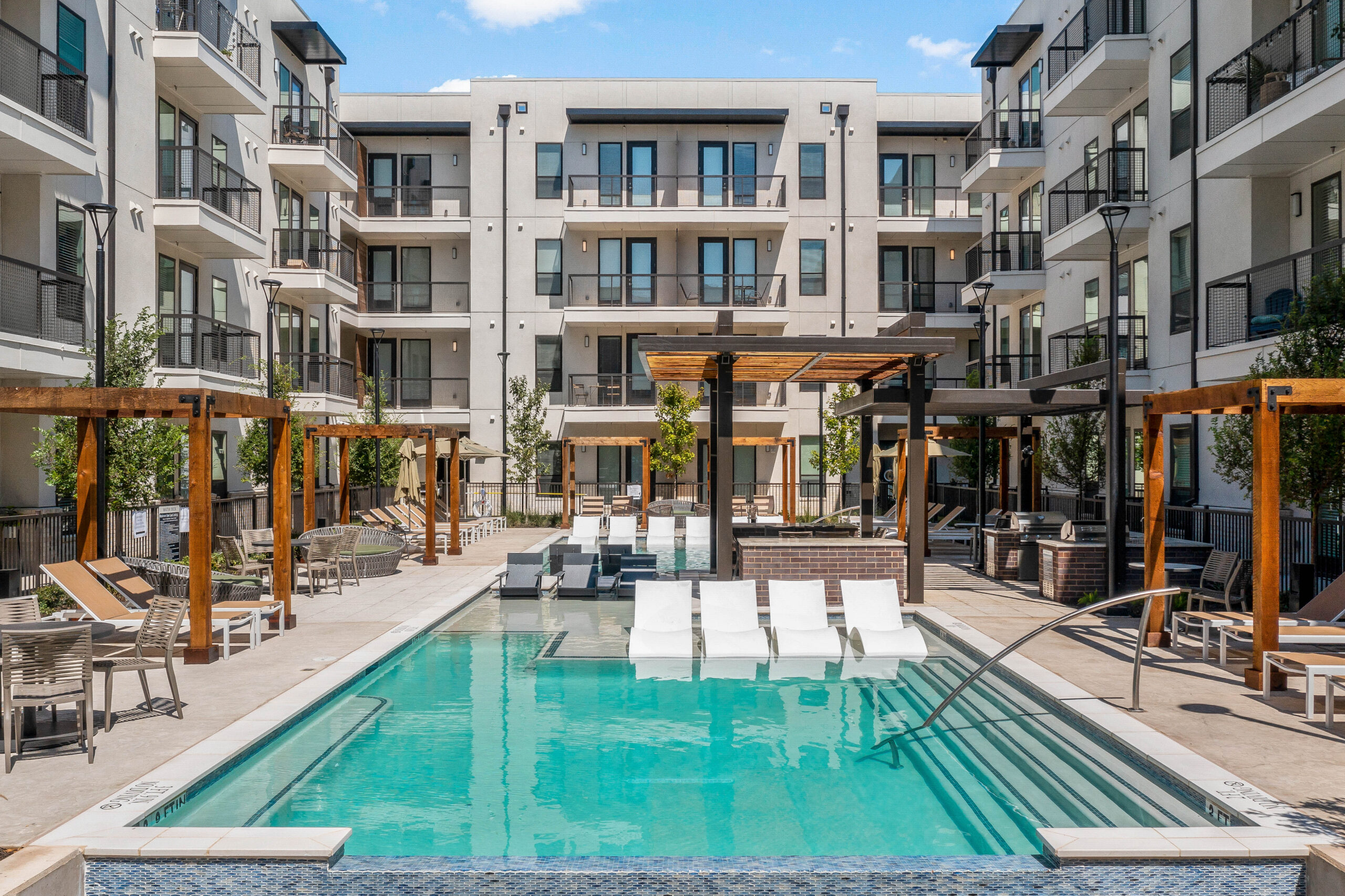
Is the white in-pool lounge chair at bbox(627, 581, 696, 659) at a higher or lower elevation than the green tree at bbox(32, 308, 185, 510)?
lower

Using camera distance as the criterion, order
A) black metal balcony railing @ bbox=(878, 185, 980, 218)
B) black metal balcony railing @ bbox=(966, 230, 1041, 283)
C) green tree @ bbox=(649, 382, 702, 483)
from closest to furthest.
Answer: black metal balcony railing @ bbox=(966, 230, 1041, 283), green tree @ bbox=(649, 382, 702, 483), black metal balcony railing @ bbox=(878, 185, 980, 218)

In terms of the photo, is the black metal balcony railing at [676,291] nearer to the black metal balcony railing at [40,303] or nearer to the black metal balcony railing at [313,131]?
the black metal balcony railing at [313,131]

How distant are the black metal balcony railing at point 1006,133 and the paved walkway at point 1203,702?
18.7 metres

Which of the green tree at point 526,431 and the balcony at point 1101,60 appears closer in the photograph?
the balcony at point 1101,60

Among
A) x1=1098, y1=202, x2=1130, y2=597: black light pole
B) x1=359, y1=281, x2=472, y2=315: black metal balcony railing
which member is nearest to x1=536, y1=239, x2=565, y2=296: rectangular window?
x1=359, y1=281, x2=472, y2=315: black metal balcony railing

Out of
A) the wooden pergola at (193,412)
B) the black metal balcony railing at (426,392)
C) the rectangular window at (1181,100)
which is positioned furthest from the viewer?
the black metal balcony railing at (426,392)

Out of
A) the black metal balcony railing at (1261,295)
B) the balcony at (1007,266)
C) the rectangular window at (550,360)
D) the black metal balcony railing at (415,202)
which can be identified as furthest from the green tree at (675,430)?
the black metal balcony railing at (1261,295)

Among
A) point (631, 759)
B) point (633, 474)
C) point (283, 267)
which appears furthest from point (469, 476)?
point (631, 759)

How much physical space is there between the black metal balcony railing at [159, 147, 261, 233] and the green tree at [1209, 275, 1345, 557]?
19683 millimetres

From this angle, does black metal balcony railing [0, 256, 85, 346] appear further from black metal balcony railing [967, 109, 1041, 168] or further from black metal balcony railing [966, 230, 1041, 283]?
black metal balcony railing [967, 109, 1041, 168]

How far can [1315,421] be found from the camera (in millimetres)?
12812

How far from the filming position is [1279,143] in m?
15.6

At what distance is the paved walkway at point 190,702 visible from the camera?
21.0 ft

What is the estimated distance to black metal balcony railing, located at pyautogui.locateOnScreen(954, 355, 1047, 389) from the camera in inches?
1174
